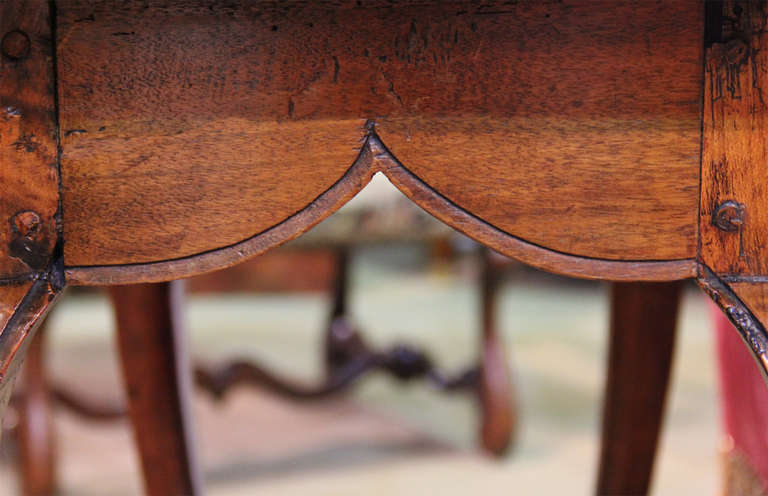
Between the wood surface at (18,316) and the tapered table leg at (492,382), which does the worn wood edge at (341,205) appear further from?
the tapered table leg at (492,382)

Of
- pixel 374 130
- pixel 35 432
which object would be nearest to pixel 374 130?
pixel 374 130

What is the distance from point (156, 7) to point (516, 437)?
1.47 meters

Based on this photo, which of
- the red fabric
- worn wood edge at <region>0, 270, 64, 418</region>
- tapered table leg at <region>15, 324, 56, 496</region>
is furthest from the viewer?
tapered table leg at <region>15, 324, 56, 496</region>

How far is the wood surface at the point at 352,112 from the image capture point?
0.45 meters

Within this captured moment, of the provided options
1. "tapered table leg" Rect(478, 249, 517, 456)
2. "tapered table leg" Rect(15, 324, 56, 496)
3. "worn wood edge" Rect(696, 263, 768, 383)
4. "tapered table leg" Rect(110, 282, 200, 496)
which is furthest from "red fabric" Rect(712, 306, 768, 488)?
"tapered table leg" Rect(15, 324, 56, 496)

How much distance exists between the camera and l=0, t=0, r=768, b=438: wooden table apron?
451mm

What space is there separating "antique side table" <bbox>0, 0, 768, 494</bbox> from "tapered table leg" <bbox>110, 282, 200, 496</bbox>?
41cm

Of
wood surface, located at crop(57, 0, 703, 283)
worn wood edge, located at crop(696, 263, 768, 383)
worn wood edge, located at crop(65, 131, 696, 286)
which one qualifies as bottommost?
worn wood edge, located at crop(696, 263, 768, 383)

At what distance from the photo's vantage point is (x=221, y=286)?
3.63 m

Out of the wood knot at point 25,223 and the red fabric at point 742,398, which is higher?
→ the wood knot at point 25,223

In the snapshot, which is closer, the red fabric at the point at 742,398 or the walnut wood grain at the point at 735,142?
the walnut wood grain at the point at 735,142

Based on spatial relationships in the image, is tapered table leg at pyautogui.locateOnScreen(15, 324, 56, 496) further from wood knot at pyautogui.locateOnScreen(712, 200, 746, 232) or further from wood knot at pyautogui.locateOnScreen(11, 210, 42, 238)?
wood knot at pyautogui.locateOnScreen(712, 200, 746, 232)

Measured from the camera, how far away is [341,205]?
1.50 feet

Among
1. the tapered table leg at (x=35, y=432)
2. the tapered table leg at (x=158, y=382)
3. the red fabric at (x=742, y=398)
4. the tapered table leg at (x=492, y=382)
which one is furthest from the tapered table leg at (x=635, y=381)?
the tapered table leg at (x=35, y=432)
